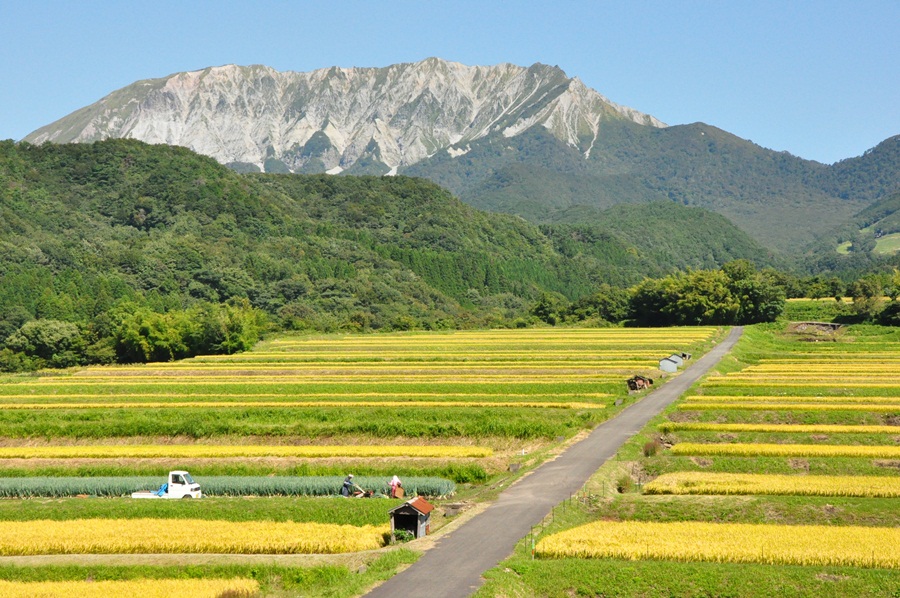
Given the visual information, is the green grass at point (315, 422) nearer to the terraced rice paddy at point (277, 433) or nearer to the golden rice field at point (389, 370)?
the terraced rice paddy at point (277, 433)

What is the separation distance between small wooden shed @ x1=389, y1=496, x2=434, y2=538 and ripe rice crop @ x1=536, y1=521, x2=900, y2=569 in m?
4.48

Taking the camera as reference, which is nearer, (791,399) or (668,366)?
Result: (791,399)

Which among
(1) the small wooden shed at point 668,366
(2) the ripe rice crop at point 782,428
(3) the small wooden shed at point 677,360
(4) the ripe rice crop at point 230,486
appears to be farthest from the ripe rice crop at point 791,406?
(4) the ripe rice crop at point 230,486

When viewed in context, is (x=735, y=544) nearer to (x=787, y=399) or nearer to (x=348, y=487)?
(x=348, y=487)

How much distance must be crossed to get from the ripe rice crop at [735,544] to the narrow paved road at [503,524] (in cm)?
203

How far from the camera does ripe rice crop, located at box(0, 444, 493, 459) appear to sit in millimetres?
50750

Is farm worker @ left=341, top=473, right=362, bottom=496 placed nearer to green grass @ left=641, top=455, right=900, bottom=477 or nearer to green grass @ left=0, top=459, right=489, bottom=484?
green grass @ left=0, top=459, right=489, bottom=484

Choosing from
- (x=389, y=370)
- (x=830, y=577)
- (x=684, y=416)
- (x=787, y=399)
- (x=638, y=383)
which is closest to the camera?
(x=830, y=577)

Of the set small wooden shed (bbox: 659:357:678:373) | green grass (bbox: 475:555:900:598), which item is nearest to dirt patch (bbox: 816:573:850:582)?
green grass (bbox: 475:555:900:598)

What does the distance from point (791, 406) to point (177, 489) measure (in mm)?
38476

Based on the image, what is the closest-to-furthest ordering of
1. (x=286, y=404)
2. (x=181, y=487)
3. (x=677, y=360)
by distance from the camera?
1. (x=181, y=487)
2. (x=286, y=404)
3. (x=677, y=360)

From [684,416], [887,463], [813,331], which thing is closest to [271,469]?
[684,416]

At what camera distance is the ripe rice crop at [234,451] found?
50750mm

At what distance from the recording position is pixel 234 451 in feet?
173
